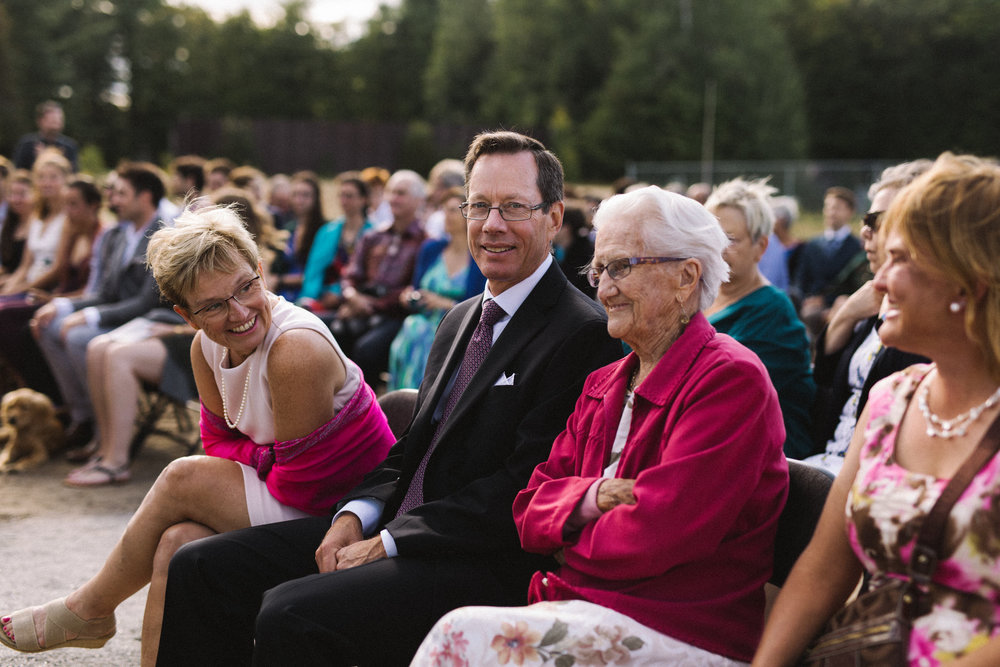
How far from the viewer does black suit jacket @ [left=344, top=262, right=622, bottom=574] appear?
245 cm

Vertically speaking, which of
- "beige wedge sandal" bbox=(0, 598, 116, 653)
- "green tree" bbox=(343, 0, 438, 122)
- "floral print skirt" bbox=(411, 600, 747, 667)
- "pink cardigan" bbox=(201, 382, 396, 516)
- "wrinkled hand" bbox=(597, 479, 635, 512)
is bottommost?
"beige wedge sandal" bbox=(0, 598, 116, 653)

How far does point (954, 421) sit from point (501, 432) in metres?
1.20

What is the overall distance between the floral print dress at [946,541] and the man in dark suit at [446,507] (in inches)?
36.5

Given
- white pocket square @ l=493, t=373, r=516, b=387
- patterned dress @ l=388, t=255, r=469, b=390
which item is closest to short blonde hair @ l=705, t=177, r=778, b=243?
white pocket square @ l=493, t=373, r=516, b=387

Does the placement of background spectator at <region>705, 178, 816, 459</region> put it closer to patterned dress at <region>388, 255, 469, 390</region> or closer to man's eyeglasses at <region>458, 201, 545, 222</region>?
man's eyeglasses at <region>458, 201, 545, 222</region>

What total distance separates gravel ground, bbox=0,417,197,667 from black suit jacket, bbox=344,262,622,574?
1.55 m

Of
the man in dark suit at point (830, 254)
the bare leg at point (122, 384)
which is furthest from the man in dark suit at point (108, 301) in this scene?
the man in dark suit at point (830, 254)

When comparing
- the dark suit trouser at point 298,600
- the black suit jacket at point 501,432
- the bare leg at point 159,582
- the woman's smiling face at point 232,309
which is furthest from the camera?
the woman's smiling face at point 232,309

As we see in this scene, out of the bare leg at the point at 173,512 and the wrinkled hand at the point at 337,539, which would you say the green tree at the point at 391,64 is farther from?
the wrinkled hand at the point at 337,539

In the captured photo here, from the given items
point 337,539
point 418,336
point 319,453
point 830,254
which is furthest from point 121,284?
point 830,254

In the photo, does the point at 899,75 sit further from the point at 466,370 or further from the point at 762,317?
the point at 466,370

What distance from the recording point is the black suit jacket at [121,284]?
620 cm

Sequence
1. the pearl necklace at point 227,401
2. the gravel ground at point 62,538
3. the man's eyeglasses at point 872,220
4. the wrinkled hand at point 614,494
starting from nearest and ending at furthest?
the wrinkled hand at point 614,494 → the pearl necklace at point 227,401 → the man's eyeglasses at point 872,220 → the gravel ground at point 62,538

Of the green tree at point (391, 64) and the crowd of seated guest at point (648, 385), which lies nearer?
the crowd of seated guest at point (648, 385)
